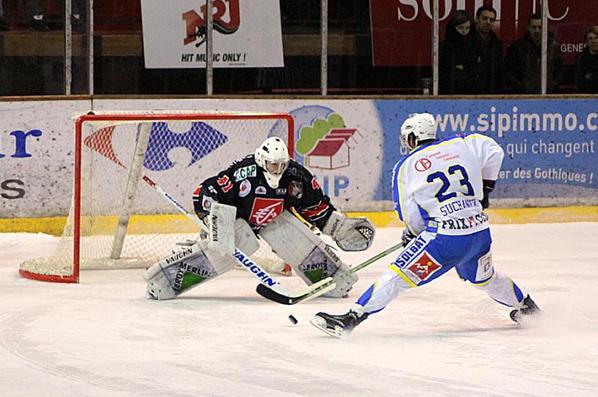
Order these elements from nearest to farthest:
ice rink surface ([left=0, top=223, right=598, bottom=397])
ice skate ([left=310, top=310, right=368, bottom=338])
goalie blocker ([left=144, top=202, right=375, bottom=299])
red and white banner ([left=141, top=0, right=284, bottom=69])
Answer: ice rink surface ([left=0, top=223, right=598, bottom=397])
ice skate ([left=310, top=310, right=368, bottom=338])
goalie blocker ([left=144, top=202, right=375, bottom=299])
red and white banner ([left=141, top=0, right=284, bottom=69])

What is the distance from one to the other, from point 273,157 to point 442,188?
975 mm

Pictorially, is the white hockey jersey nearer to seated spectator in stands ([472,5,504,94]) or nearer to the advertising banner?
the advertising banner

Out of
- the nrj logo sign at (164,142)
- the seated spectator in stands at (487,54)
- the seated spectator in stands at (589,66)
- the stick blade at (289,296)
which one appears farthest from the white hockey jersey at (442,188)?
the seated spectator in stands at (589,66)

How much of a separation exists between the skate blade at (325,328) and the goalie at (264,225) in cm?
89

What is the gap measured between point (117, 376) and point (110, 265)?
2.75 metres

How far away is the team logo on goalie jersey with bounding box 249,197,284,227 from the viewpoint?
20.5ft

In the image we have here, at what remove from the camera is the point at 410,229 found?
17.9 ft

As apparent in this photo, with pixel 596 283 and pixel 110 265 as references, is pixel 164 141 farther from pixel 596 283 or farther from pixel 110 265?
pixel 596 283

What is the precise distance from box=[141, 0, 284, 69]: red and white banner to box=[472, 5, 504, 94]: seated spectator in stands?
1.40 metres

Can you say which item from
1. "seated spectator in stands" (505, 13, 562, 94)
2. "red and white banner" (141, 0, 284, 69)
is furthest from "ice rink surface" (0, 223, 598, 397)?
"seated spectator in stands" (505, 13, 562, 94)

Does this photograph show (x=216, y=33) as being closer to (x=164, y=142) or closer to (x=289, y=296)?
(x=164, y=142)

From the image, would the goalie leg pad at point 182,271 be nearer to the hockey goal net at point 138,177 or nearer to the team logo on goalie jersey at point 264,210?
the team logo on goalie jersey at point 264,210

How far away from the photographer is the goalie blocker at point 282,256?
6297mm

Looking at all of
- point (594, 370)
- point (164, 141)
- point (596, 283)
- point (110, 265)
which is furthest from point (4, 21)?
point (594, 370)
